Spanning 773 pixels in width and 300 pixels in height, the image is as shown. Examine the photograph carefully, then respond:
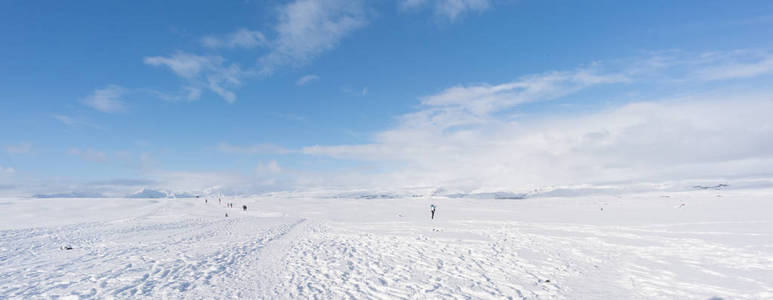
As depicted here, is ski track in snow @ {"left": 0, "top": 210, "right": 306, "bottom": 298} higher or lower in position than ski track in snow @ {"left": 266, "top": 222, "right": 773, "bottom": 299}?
higher

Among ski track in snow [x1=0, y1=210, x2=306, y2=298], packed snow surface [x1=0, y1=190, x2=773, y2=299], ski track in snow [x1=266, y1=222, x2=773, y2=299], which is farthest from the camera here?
ski track in snow [x1=0, y1=210, x2=306, y2=298]

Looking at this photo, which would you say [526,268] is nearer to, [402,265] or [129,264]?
[402,265]

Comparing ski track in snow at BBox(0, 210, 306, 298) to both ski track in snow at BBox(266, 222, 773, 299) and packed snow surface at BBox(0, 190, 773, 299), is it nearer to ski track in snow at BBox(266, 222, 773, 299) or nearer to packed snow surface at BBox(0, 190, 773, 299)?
packed snow surface at BBox(0, 190, 773, 299)

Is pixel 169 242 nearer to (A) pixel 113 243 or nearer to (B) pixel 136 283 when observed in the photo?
(A) pixel 113 243

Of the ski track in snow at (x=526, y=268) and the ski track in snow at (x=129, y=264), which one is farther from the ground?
the ski track in snow at (x=129, y=264)

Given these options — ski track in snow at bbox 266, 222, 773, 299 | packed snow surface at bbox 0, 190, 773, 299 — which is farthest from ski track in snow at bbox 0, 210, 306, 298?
ski track in snow at bbox 266, 222, 773, 299

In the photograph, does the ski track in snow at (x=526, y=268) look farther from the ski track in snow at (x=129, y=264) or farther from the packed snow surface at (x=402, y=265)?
the ski track in snow at (x=129, y=264)

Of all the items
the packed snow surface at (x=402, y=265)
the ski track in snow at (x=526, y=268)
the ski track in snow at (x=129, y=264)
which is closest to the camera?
the ski track in snow at (x=526, y=268)

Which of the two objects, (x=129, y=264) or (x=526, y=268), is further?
(x=129, y=264)

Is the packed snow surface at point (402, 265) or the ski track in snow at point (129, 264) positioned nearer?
the packed snow surface at point (402, 265)

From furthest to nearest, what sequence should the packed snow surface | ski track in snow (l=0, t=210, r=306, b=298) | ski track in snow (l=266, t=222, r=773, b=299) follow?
ski track in snow (l=0, t=210, r=306, b=298)
the packed snow surface
ski track in snow (l=266, t=222, r=773, b=299)

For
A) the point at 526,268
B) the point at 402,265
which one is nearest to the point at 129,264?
the point at 402,265

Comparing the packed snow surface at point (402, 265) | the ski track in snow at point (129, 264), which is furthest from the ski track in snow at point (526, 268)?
the ski track in snow at point (129, 264)

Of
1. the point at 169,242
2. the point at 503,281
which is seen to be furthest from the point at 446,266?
the point at 169,242
